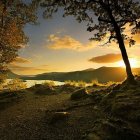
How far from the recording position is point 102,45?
23.1 m

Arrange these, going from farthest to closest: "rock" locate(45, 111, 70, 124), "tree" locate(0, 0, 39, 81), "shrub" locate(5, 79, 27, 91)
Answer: "shrub" locate(5, 79, 27, 91), "tree" locate(0, 0, 39, 81), "rock" locate(45, 111, 70, 124)

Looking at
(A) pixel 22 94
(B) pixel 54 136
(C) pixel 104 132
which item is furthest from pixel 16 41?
(C) pixel 104 132

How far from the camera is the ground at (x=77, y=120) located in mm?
11688

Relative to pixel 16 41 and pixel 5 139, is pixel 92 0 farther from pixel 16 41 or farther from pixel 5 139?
pixel 5 139

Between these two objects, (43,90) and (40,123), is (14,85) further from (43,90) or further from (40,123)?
(40,123)

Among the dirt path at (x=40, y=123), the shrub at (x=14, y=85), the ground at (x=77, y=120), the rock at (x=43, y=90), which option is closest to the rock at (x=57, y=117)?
the ground at (x=77, y=120)

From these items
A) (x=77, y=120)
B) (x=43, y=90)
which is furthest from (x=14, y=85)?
(x=77, y=120)

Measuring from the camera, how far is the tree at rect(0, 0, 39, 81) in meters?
22.7

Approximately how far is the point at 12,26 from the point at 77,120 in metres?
11.2

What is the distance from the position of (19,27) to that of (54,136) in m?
13.2

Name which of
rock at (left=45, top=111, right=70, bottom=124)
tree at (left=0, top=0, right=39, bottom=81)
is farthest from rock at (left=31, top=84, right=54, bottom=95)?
rock at (left=45, top=111, right=70, bottom=124)

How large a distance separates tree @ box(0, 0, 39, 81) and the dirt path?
5833 millimetres

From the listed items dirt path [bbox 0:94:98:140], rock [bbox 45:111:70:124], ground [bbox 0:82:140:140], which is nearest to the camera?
ground [bbox 0:82:140:140]

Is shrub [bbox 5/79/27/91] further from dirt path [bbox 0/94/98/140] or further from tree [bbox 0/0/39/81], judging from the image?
dirt path [bbox 0/94/98/140]
